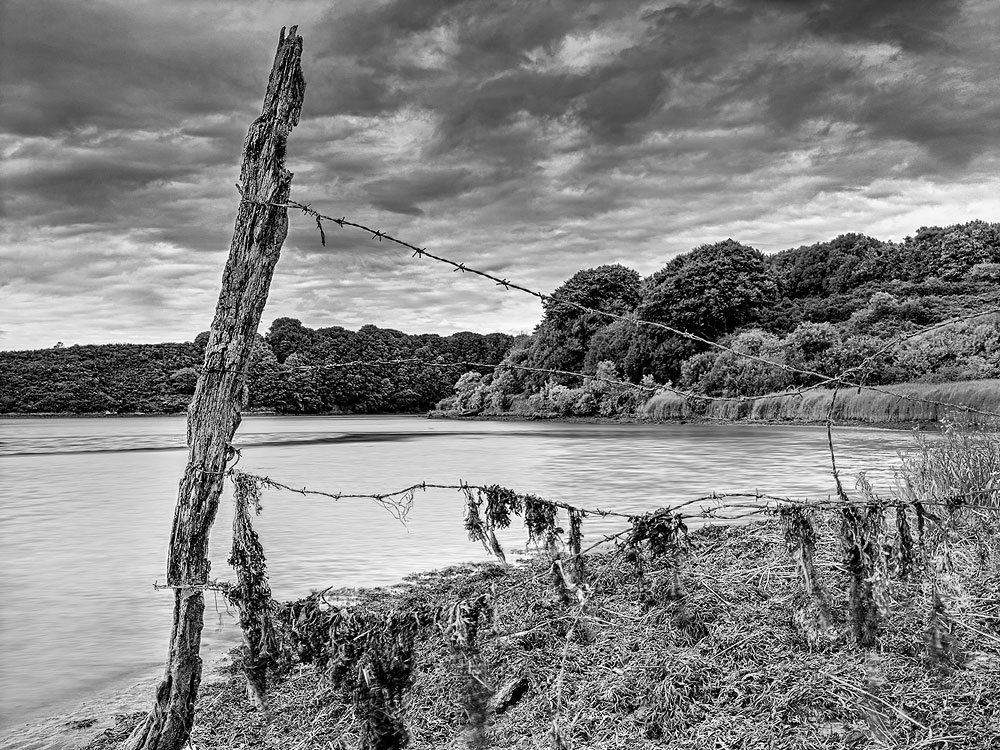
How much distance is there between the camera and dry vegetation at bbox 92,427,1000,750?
2.96 metres

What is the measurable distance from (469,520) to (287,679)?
4.92 feet

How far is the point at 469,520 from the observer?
139 inches

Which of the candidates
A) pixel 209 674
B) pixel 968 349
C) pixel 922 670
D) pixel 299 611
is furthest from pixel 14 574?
pixel 968 349

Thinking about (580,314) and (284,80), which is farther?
(580,314)

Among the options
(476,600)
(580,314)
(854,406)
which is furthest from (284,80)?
(580,314)

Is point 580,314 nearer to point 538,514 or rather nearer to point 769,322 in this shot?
point 769,322

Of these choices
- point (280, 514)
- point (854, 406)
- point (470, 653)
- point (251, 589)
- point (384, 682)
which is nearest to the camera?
point (384, 682)

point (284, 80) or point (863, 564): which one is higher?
point (284, 80)

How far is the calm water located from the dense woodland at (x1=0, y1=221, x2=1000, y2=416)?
3931 mm

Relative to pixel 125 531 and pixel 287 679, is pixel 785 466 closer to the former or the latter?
pixel 125 531

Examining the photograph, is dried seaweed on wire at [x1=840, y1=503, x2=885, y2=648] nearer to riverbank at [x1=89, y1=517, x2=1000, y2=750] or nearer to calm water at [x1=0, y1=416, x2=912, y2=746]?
riverbank at [x1=89, y1=517, x2=1000, y2=750]

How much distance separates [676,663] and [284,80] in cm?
325

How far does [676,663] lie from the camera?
11.7 feet

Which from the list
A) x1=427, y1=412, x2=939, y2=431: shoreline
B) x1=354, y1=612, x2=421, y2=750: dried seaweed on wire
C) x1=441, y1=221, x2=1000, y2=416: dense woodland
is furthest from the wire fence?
x1=441, y1=221, x2=1000, y2=416: dense woodland
